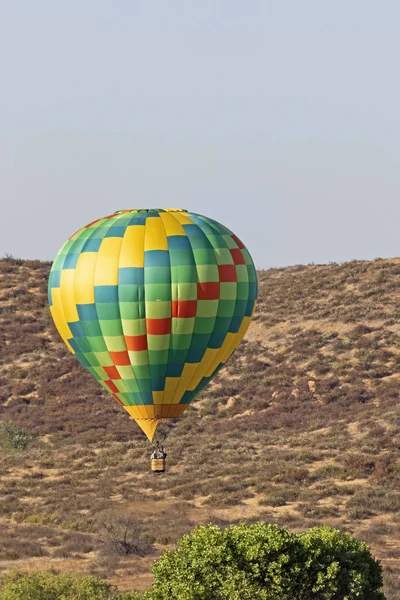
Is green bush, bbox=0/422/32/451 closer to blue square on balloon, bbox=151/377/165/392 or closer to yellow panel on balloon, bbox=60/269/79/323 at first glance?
yellow panel on balloon, bbox=60/269/79/323

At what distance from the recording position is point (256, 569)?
102ft

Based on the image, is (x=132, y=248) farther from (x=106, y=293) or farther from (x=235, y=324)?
(x=235, y=324)

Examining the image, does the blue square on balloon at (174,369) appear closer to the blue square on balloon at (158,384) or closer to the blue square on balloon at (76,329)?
the blue square on balloon at (158,384)

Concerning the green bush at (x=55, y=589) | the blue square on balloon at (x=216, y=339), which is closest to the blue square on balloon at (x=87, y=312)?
the blue square on balloon at (x=216, y=339)

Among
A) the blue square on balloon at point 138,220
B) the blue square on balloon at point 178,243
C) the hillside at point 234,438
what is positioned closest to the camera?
the blue square on balloon at point 178,243

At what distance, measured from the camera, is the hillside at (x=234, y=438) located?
170 ft

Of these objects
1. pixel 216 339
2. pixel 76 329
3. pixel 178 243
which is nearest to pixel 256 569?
pixel 216 339

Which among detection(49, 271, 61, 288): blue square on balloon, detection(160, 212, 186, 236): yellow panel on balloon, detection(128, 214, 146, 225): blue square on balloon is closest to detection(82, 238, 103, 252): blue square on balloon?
detection(128, 214, 146, 225): blue square on balloon

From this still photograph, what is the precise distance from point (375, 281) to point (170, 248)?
193ft

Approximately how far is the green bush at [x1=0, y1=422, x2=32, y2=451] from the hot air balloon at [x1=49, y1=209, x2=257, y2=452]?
33.1 metres

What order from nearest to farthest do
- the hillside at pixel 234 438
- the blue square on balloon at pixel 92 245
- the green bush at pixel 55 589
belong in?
the green bush at pixel 55 589, the blue square on balloon at pixel 92 245, the hillside at pixel 234 438

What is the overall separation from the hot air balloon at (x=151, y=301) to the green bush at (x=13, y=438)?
33.1 metres

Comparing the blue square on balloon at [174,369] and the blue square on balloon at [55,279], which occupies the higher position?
the blue square on balloon at [55,279]

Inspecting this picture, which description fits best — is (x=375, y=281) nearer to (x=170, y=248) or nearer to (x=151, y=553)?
(x=151, y=553)
